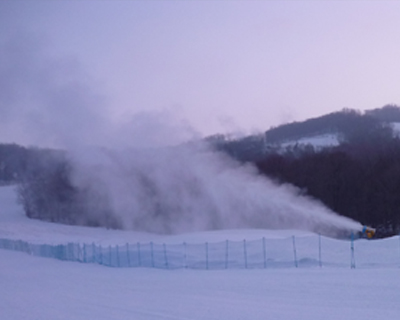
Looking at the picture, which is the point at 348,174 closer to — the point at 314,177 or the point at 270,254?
the point at 314,177

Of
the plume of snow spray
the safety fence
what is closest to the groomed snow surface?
the safety fence

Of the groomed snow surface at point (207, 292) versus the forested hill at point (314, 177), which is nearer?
the groomed snow surface at point (207, 292)

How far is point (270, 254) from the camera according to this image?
2758cm

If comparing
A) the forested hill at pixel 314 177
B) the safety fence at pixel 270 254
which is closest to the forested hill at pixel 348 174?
the forested hill at pixel 314 177

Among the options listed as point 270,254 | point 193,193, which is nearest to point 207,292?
point 270,254

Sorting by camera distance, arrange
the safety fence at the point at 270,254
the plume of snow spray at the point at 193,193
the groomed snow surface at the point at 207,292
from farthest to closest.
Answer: the plume of snow spray at the point at 193,193 < the safety fence at the point at 270,254 < the groomed snow surface at the point at 207,292

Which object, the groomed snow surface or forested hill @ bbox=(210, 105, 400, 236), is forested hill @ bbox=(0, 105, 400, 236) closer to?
forested hill @ bbox=(210, 105, 400, 236)

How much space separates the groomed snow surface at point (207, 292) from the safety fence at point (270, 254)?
0.27 meters

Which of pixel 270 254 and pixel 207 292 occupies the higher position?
pixel 270 254

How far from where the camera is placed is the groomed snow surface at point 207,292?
53.8 feet

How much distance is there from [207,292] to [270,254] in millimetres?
7788

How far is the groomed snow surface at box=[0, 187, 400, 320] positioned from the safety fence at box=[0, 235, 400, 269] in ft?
Result: 0.90

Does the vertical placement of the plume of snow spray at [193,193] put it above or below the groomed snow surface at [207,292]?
above

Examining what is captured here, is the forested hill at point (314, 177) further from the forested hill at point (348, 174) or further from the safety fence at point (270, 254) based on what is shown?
the safety fence at point (270, 254)
